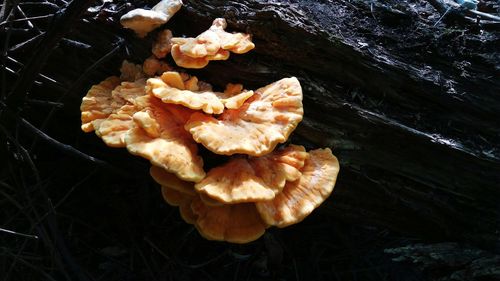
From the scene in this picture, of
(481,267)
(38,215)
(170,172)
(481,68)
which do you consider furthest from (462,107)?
(38,215)

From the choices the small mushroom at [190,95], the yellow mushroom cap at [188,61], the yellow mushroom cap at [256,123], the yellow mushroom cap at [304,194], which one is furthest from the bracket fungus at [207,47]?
the yellow mushroom cap at [304,194]

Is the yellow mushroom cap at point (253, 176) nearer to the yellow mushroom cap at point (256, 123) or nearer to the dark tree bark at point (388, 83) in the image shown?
the yellow mushroom cap at point (256, 123)

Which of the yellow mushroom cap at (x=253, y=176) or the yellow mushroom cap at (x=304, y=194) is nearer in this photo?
the yellow mushroom cap at (x=253, y=176)

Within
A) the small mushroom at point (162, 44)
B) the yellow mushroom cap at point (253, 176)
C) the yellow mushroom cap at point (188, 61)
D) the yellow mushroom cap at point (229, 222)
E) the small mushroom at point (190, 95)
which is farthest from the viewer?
the small mushroom at point (162, 44)

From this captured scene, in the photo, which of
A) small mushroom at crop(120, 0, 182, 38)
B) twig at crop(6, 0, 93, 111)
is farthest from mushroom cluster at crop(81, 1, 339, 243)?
twig at crop(6, 0, 93, 111)

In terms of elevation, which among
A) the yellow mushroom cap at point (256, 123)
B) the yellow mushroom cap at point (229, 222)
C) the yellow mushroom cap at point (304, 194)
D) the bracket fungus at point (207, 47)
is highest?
the bracket fungus at point (207, 47)

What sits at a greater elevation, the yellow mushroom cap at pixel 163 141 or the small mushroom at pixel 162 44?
the small mushroom at pixel 162 44

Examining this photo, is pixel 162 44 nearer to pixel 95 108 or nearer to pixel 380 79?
pixel 95 108

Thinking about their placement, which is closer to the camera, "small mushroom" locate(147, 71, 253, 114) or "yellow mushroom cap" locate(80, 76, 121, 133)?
"small mushroom" locate(147, 71, 253, 114)

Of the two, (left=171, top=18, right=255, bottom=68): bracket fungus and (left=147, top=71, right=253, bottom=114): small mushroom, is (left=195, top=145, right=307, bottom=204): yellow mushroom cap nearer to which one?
(left=147, top=71, right=253, bottom=114): small mushroom
